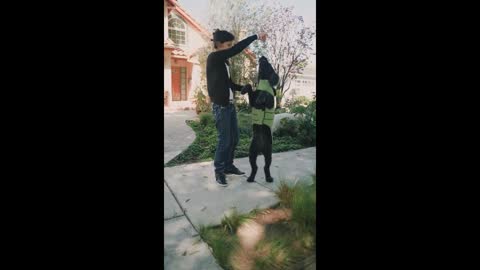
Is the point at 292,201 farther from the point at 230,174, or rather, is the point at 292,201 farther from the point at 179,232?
the point at 179,232

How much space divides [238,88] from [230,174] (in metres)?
0.62

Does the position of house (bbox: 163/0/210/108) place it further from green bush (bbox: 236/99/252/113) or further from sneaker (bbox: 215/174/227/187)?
sneaker (bbox: 215/174/227/187)

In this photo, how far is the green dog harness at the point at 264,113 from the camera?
2180mm

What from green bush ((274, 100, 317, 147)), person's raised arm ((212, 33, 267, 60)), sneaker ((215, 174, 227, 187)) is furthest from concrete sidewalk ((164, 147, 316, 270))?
person's raised arm ((212, 33, 267, 60))

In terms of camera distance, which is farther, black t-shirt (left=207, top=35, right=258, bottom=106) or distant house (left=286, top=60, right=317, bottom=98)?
distant house (left=286, top=60, right=317, bottom=98)

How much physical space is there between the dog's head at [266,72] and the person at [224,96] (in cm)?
16

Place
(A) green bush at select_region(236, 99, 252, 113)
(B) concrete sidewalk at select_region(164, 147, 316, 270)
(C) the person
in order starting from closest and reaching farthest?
(B) concrete sidewalk at select_region(164, 147, 316, 270), (C) the person, (A) green bush at select_region(236, 99, 252, 113)

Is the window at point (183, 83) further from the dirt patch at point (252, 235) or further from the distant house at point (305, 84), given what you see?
the dirt patch at point (252, 235)

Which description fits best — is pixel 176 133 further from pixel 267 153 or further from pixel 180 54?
pixel 267 153

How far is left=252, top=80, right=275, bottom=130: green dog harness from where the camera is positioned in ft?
7.15

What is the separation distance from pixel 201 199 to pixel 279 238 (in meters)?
0.59

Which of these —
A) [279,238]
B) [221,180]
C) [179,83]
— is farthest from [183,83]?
[279,238]

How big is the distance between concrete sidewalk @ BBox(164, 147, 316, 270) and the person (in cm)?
7

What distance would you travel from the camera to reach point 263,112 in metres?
2.21
